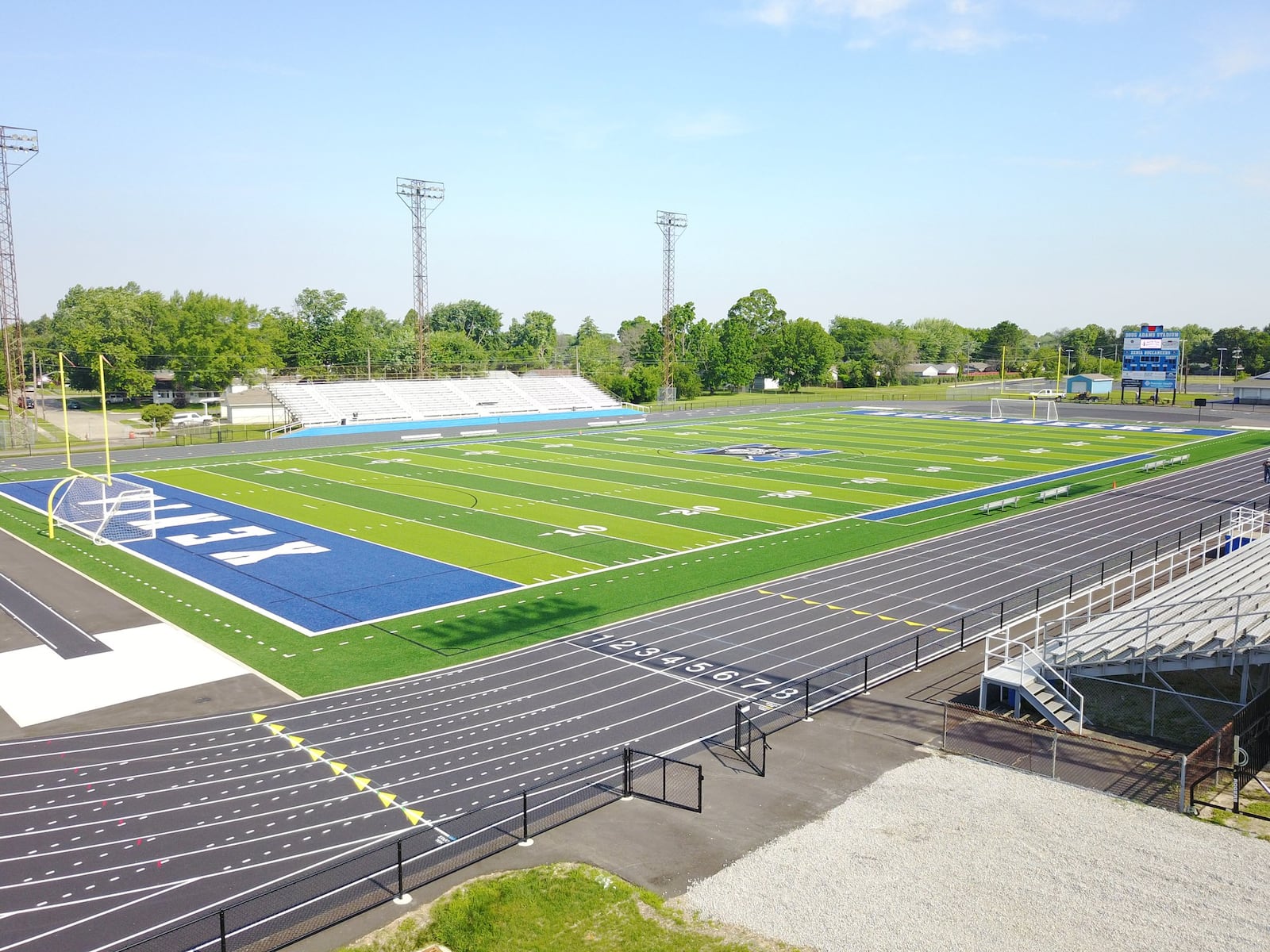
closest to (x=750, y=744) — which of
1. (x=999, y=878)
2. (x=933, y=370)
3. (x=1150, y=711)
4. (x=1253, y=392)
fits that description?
(x=999, y=878)

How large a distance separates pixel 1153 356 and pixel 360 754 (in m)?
89.7

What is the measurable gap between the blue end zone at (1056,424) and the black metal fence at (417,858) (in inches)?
2545

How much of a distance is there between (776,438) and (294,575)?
40.4 metres

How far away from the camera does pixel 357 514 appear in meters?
36.2

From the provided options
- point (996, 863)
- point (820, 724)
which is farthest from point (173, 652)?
point (996, 863)

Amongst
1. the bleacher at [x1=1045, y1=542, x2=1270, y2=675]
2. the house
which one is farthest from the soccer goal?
the bleacher at [x1=1045, y1=542, x2=1270, y2=675]

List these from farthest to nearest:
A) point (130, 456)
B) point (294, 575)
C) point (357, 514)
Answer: point (130, 456) → point (357, 514) → point (294, 575)

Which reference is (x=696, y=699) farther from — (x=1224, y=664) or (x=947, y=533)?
(x=947, y=533)

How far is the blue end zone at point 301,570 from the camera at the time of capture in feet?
78.5

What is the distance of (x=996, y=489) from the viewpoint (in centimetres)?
4184

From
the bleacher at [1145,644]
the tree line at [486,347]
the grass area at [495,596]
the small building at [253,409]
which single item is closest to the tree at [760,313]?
the tree line at [486,347]

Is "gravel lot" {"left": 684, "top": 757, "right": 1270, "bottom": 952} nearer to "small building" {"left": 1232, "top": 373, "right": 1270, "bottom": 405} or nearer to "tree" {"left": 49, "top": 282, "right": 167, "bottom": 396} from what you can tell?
"tree" {"left": 49, "top": 282, "right": 167, "bottom": 396}

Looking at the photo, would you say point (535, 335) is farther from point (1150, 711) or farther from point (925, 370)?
point (1150, 711)

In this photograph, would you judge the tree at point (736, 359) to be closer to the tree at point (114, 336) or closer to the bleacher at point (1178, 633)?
the tree at point (114, 336)
